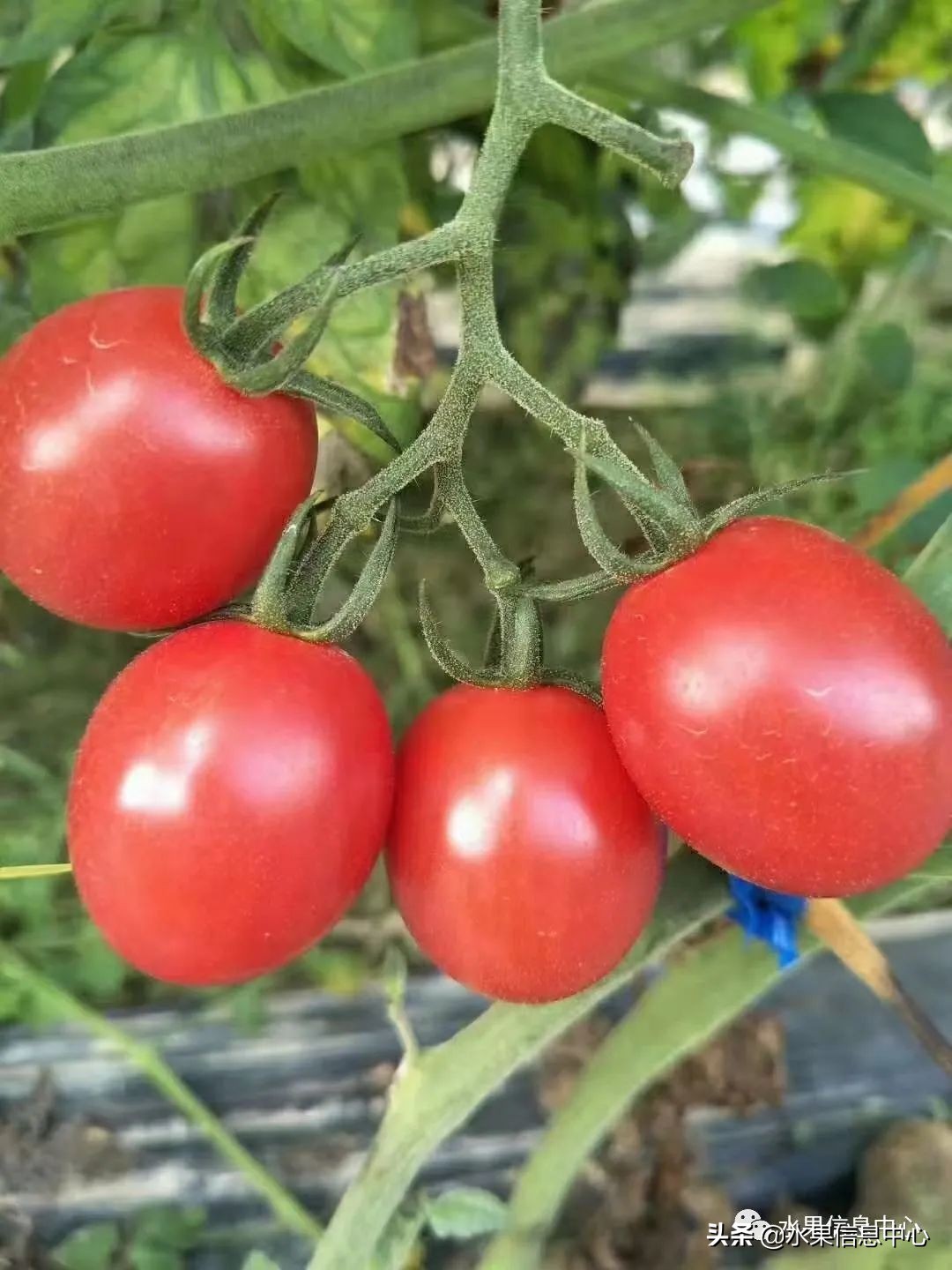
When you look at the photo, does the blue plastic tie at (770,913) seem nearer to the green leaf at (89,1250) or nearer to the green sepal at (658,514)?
the green sepal at (658,514)

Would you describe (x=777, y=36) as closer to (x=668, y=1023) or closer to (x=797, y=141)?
(x=797, y=141)

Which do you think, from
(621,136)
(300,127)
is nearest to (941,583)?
(621,136)

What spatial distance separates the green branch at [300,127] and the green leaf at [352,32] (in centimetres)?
3

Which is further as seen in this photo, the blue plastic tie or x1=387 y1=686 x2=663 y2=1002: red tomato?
the blue plastic tie

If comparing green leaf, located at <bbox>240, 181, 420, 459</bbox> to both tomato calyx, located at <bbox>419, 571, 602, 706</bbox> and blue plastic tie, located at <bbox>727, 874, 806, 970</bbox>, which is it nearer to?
tomato calyx, located at <bbox>419, 571, 602, 706</bbox>

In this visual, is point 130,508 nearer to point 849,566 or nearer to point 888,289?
point 849,566

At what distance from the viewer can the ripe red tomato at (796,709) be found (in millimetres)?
394

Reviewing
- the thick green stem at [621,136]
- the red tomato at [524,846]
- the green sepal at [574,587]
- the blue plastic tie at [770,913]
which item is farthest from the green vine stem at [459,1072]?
the thick green stem at [621,136]

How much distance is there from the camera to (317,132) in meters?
0.52

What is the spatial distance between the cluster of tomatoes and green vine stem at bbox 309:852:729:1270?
129 millimetres

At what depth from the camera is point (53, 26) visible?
539 millimetres

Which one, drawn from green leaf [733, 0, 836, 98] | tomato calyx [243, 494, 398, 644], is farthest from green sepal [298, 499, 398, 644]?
green leaf [733, 0, 836, 98]

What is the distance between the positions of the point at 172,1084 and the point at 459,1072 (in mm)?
358

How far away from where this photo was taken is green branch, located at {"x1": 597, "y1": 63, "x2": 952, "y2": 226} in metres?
0.67
